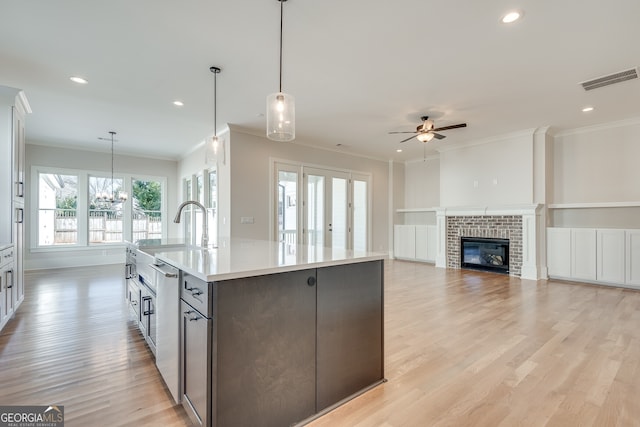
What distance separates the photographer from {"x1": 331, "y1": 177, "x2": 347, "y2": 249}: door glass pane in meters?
7.05

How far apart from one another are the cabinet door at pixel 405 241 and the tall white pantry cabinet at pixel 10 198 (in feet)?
24.0

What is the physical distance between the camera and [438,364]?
2307 mm

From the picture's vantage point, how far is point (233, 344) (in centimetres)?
141

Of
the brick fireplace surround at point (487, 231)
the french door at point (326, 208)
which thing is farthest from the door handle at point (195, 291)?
the brick fireplace surround at point (487, 231)

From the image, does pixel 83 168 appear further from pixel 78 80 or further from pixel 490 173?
pixel 490 173

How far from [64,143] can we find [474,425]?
883 centimetres

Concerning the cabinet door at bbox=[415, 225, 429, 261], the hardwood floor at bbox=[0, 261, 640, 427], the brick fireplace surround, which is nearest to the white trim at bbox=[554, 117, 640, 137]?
the brick fireplace surround

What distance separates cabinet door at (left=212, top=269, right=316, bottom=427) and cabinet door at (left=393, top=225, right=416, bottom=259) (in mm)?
6548

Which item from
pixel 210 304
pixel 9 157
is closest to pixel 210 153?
pixel 9 157

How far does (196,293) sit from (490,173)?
632cm

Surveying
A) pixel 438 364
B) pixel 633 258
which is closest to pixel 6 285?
pixel 438 364

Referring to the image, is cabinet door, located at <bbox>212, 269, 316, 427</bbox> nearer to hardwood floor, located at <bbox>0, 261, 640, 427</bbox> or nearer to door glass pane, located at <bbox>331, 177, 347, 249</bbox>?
hardwood floor, located at <bbox>0, 261, 640, 427</bbox>

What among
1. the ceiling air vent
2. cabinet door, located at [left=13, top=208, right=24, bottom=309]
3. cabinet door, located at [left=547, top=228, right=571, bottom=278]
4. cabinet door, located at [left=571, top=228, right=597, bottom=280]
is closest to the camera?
the ceiling air vent

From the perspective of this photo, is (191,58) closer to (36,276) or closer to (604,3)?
(604,3)
